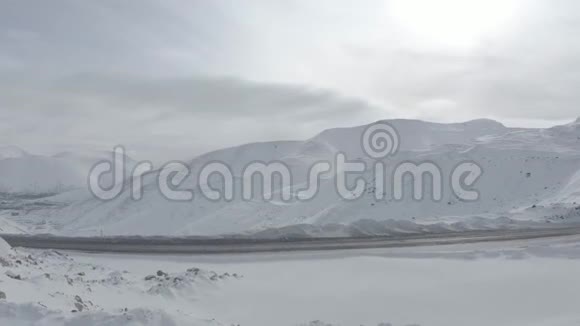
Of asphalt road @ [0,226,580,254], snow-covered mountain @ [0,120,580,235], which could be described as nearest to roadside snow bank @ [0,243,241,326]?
asphalt road @ [0,226,580,254]

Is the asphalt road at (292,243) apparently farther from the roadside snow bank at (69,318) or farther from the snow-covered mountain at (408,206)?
the roadside snow bank at (69,318)

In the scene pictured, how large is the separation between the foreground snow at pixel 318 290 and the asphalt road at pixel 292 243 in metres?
1.61

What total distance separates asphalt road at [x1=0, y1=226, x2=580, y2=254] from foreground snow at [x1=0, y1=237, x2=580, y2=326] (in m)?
1.61

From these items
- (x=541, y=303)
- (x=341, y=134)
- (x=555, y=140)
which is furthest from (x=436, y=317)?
(x=341, y=134)

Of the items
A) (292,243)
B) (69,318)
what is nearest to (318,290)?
(69,318)

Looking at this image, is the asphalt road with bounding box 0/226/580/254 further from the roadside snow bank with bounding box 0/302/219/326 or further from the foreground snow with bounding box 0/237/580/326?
the roadside snow bank with bounding box 0/302/219/326

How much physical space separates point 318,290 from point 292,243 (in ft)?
26.7

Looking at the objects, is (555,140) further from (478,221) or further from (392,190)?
(478,221)

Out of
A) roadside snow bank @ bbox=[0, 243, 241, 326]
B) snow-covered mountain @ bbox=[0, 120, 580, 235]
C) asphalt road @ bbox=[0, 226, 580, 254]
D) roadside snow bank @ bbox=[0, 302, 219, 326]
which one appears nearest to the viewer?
roadside snow bank @ bbox=[0, 302, 219, 326]

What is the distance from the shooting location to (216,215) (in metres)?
47.1

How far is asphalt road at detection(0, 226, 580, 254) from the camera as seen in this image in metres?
22.5

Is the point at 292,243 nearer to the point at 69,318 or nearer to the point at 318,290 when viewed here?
the point at 318,290

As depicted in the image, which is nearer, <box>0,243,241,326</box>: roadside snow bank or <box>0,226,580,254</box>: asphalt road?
<box>0,243,241,326</box>: roadside snow bank

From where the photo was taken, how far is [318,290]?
15.4 m
